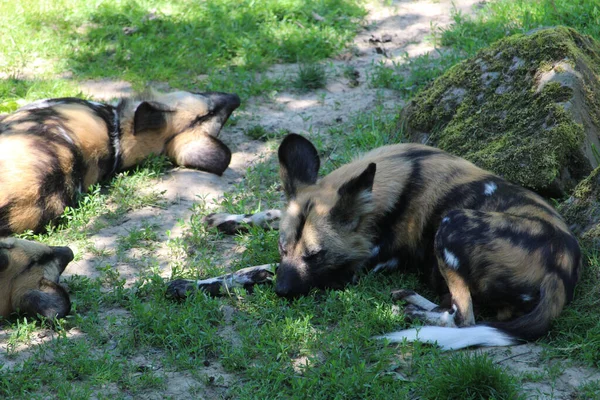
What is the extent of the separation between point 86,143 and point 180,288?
145cm

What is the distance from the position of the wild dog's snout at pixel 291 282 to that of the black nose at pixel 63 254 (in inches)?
38.3

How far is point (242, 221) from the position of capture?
3.97 m

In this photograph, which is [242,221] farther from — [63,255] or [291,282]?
[63,255]

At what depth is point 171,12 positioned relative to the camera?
6129mm

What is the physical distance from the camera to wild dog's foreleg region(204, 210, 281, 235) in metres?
3.97

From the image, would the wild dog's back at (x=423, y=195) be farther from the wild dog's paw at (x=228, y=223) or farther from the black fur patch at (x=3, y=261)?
the black fur patch at (x=3, y=261)

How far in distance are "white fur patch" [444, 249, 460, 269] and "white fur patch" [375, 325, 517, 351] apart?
0.95 ft

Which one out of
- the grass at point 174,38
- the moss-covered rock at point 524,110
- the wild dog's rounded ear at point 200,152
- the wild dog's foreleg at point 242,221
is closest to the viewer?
the moss-covered rock at point 524,110

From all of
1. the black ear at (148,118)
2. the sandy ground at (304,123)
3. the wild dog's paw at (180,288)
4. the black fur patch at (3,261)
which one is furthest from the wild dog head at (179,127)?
the black fur patch at (3,261)

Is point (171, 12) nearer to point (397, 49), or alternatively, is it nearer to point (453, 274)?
point (397, 49)

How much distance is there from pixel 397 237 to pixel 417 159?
38 cm

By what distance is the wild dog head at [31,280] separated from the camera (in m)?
3.19

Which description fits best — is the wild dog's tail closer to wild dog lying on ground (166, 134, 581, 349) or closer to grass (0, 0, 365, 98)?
wild dog lying on ground (166, 134, 581, 349)

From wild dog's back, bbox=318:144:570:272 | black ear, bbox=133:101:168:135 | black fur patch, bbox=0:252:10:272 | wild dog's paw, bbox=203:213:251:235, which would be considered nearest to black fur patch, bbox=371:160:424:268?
wild dog's back, bbox=318:144:570:272
